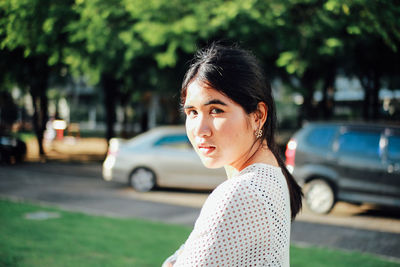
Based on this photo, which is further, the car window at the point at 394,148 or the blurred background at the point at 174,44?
the car window at the point at 394,148

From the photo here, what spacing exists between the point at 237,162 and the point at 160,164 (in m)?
8.67

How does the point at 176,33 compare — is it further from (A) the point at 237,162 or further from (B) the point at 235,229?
(B) the point at 235,229

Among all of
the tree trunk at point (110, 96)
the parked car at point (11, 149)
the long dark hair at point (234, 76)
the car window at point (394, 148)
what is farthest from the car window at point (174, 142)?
the long dark hair at point (234, 76)

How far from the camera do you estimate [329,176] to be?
797 centimetres

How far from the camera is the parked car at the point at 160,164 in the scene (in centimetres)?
962

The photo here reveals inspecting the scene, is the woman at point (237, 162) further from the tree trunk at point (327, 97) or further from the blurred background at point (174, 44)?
the tree trunk at point (327, 97)

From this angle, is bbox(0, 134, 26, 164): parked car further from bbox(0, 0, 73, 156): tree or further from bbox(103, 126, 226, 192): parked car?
bbox(0, 0, 73, 156): tree

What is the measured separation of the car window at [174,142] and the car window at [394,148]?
178 inches

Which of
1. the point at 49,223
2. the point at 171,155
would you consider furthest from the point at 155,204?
the point at 49,223

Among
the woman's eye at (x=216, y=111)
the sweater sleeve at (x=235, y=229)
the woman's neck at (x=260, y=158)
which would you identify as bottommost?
the sweater sleeve at (x=235, y=229)

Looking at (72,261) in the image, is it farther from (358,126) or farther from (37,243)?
(358,126)

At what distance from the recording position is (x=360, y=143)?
7824 millimetres

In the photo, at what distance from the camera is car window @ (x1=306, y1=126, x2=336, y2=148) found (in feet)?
26.7

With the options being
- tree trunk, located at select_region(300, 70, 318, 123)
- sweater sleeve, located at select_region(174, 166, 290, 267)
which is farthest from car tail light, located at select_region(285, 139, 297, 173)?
sweater sleeve, located at select_region(174, 166, 290, 267)
